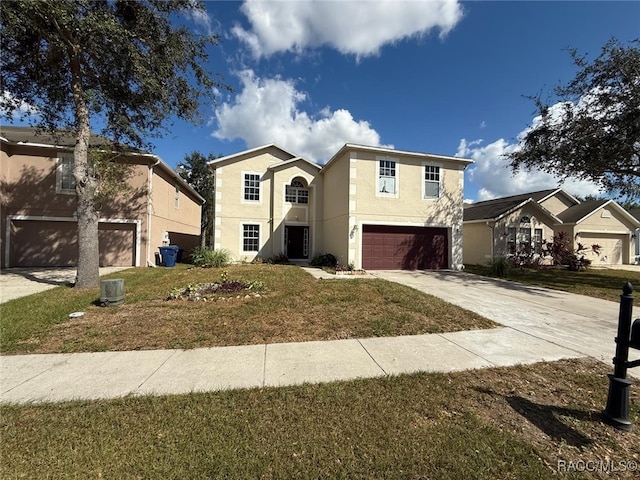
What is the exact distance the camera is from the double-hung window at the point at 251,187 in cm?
1642

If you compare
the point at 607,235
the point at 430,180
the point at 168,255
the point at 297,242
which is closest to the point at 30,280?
the point at 168,255

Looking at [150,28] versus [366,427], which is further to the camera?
[150,28]

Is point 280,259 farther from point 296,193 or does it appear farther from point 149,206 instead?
point 149,206

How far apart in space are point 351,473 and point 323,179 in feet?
52.2

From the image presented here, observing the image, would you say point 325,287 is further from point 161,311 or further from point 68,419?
point 68,419

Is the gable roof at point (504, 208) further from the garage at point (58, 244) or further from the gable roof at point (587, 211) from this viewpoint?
the garage at point (58, 244)

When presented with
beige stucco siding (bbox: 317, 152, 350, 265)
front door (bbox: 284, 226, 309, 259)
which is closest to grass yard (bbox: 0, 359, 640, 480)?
beige stucco siding (bbox: 317, 152, 350, 265)

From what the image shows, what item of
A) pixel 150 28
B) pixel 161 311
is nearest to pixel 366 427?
pixel 161 311

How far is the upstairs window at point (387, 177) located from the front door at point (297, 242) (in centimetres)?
581

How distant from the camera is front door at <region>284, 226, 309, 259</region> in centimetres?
1725

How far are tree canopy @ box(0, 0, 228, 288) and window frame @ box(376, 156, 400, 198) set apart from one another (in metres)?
7.85

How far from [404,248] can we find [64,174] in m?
17.0

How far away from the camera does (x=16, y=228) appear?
12.9 metres

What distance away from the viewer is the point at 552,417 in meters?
2.78
